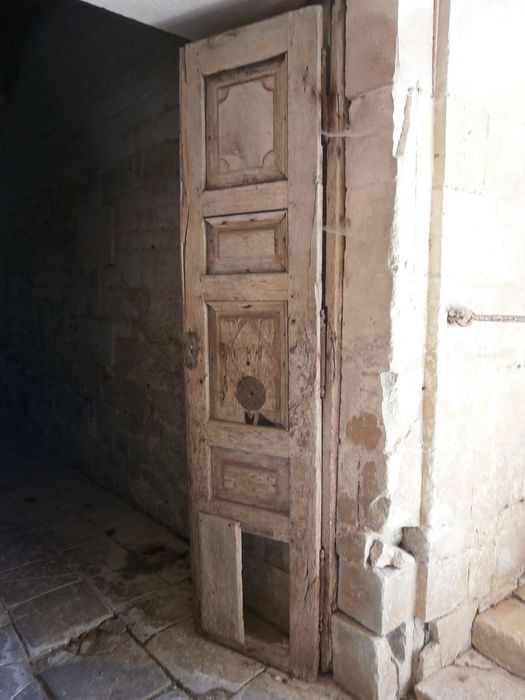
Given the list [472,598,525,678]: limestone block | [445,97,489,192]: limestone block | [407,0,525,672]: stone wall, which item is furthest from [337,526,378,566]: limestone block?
[445,97,489,192]: limestone block

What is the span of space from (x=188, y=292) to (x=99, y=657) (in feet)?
5.40

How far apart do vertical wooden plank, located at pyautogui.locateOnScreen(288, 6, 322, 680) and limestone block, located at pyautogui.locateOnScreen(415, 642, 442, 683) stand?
1.34ft

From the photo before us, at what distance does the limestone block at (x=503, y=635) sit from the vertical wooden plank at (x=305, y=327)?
0.73m

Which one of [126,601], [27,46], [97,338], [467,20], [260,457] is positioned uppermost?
[27,46]

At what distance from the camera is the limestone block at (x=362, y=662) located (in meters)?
1.87

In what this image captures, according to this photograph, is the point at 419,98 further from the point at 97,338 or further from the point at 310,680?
the point at 97,338

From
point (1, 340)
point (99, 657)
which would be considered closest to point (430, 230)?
point (99, 657)

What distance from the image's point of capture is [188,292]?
217cm

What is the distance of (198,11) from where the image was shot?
1.95m

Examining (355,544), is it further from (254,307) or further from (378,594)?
(254,307)

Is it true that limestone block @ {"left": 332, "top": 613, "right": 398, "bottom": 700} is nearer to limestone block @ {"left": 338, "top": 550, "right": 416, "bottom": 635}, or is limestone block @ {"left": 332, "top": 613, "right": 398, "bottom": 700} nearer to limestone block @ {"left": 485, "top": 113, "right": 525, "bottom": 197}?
limestone block @ {"left": 338, "top": 550, "right": 416, "bottom": 635}

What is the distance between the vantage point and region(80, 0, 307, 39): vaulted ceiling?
1886 millimetres

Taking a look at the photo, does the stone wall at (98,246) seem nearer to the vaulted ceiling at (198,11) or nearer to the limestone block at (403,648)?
the vaulted ceiling at (198,11)

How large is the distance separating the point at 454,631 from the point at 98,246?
347cm
